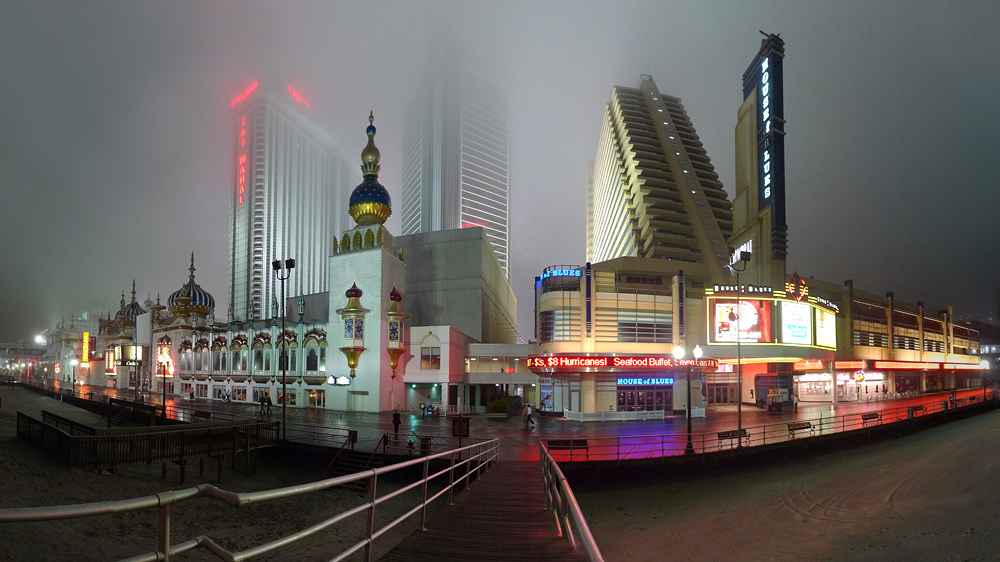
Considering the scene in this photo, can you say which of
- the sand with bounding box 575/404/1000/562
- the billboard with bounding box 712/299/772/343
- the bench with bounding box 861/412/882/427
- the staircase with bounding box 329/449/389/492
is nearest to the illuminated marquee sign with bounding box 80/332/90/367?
the staircase with bounding box 329/449/389/492

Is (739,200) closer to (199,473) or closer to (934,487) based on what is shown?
(934,487)

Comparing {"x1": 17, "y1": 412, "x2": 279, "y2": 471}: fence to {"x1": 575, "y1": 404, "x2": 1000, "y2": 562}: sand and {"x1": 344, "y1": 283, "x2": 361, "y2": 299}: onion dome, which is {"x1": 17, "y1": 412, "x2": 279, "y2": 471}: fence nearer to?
{"x1": 575, "y1": 404, "x2": 1000, "y2": 562}: sand

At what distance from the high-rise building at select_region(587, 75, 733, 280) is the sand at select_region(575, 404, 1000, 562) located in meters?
60.0

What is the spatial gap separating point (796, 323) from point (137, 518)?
46.8m

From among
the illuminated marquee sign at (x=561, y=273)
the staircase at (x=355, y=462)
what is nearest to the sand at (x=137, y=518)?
the staircase at (x=355, y=462)

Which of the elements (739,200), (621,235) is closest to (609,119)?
(621,235)

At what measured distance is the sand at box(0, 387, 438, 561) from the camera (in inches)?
496

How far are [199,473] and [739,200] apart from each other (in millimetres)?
61544

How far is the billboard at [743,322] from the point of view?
45781 mm

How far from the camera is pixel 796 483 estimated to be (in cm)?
2447

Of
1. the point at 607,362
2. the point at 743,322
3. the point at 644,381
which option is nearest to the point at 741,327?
the point at 743,322

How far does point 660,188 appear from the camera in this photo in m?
94.1

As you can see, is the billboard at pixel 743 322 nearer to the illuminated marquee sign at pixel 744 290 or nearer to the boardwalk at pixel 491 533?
the illuminated marquee sign at pixel 744 290

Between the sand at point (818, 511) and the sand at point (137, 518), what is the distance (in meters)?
8.05
